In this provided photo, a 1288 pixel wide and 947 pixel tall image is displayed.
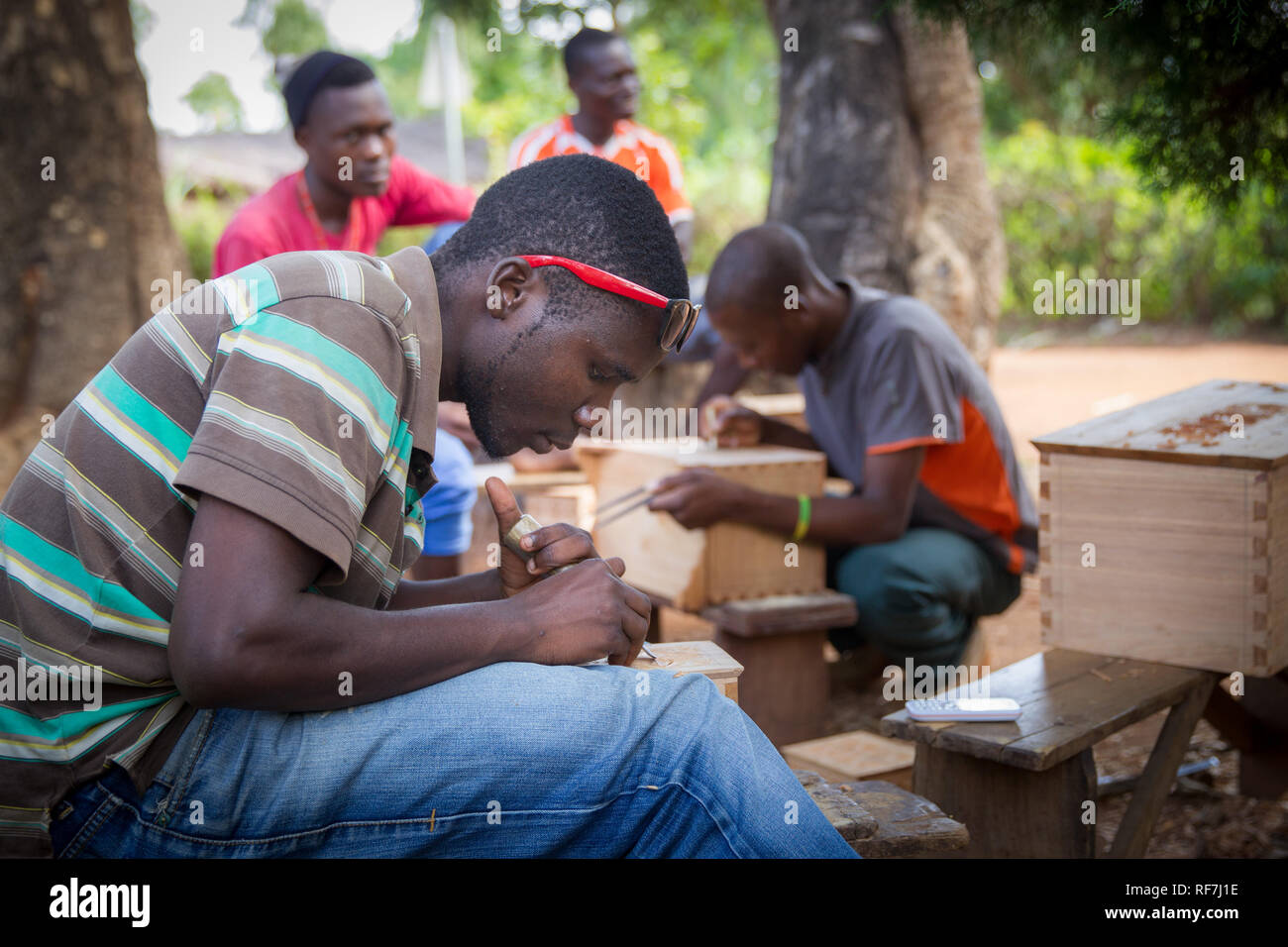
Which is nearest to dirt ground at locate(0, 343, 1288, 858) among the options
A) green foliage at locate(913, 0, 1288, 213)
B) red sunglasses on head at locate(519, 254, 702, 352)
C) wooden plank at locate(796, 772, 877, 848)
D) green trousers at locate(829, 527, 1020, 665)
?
green trousers at locate(829, 527, 1020, 665)

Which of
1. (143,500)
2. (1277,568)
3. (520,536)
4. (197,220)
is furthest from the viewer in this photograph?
(197,220)

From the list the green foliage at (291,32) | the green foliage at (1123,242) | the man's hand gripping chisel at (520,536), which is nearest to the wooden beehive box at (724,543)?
the man's hand gripping chisel at (520,536)

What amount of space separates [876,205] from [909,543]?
2.24 m

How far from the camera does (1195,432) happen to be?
2.75 metres

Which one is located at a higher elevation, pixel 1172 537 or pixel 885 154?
pixel 885 154

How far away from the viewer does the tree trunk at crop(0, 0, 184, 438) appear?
17.7 ft

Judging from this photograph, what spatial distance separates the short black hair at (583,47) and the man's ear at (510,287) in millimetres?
3841

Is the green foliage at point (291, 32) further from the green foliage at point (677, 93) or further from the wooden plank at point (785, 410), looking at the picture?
the wooden plank at point (785, 410)

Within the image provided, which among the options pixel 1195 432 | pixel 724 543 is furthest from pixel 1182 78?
pixel 724 543

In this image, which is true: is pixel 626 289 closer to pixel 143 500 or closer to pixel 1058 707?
pixel 143 500

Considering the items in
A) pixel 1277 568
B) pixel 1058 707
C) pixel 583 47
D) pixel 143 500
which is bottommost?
pixel 1058 707

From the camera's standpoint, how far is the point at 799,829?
1.61 m

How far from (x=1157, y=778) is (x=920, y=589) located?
103 cm
